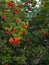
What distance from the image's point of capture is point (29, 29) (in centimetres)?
510

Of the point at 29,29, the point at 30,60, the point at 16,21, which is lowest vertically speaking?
the point at 30,60

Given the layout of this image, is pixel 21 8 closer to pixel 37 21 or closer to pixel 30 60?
pixel 37 21

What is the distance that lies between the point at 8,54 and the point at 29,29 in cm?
63

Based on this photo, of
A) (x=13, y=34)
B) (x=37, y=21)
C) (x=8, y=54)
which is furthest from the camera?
(x=37, y=21)

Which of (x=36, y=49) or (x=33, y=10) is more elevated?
(x=33, y=10)

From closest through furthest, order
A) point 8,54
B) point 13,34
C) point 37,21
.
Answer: point 13,34 → point 8,54 → point 37,21

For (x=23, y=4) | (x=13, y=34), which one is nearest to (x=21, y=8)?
(x=23, y=4)

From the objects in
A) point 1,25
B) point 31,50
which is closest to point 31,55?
point 31,50

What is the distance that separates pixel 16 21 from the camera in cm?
463

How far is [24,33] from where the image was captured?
4621 mm

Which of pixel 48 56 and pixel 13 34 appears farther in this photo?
pixel 48 56

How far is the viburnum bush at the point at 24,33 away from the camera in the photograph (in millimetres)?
→ 4719

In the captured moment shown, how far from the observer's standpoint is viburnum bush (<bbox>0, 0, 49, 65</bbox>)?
4719 mm

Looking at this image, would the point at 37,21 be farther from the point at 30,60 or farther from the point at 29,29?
the point at 30,60
